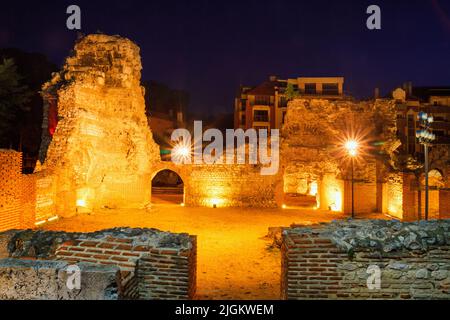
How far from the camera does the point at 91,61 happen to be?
1936 cm

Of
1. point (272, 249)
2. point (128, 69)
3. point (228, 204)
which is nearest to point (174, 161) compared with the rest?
point (228, 204)

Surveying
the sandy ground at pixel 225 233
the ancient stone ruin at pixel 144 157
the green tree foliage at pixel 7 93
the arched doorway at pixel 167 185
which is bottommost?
the sandy ground at pixel 225 233

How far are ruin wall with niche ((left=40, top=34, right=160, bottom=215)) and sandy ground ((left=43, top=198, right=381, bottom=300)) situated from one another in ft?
4.62

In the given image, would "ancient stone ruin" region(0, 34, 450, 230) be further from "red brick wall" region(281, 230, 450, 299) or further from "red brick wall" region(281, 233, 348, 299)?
"red brick wall" region(281, 233, 348, 299)

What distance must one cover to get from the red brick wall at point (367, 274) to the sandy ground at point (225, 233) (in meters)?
2.04

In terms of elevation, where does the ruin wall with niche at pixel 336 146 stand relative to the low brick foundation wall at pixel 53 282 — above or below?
above

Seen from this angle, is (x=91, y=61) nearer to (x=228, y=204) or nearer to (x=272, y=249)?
(x=228, y=204)

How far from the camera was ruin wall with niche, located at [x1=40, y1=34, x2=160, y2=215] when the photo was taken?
57.4ft

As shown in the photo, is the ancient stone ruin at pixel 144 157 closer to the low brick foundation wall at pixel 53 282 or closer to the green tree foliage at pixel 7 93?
the green tree foliage at pixel 7 93

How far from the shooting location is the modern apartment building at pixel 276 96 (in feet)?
129

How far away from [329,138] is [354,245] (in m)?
17.7

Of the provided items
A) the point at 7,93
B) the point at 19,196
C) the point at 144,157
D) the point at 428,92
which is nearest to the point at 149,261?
the point at 19,196

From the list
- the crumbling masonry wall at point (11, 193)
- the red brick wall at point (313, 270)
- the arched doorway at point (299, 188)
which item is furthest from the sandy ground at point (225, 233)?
the arched doorway at point (299, 188)
